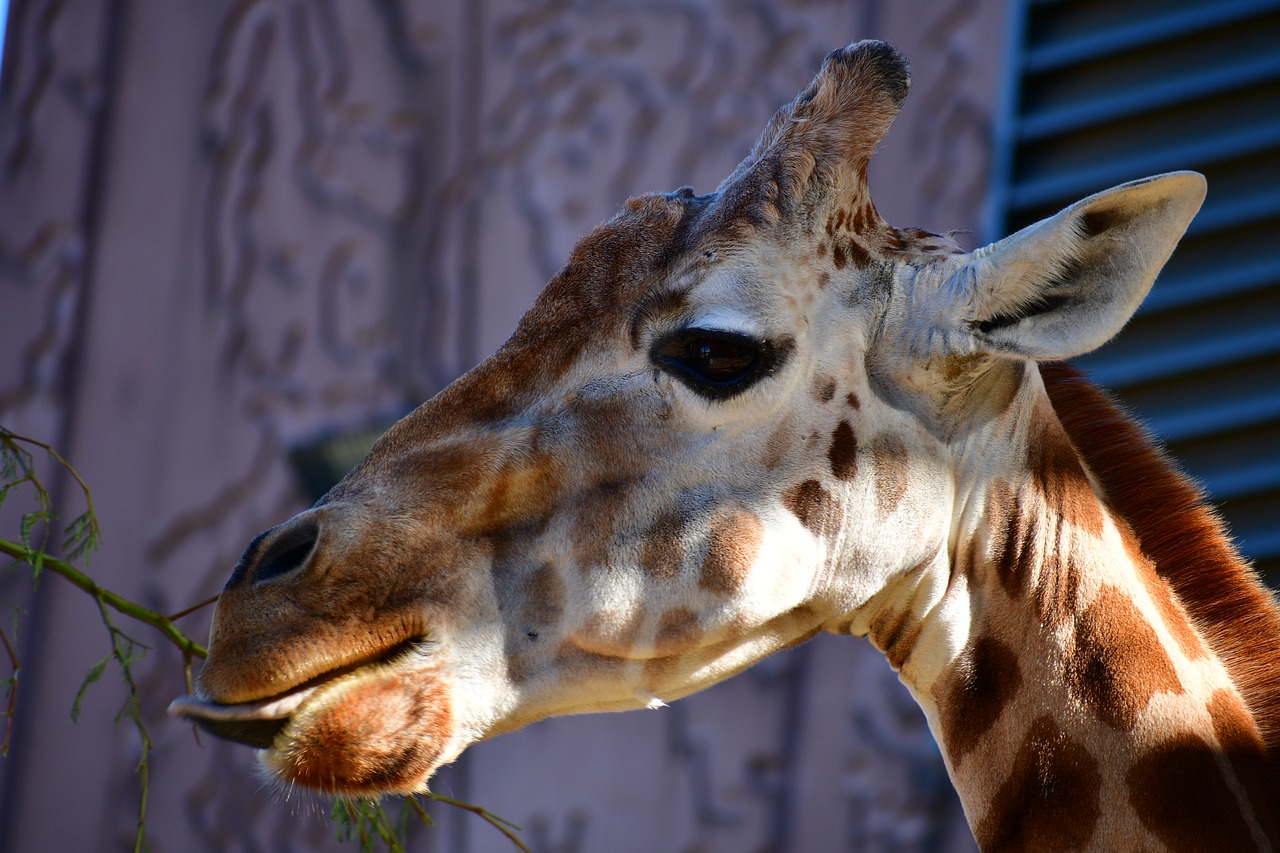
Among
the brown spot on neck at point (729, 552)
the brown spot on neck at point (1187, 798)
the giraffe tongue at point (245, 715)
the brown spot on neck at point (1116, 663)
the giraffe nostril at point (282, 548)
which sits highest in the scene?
the giraffe nostril at point (282, 548)

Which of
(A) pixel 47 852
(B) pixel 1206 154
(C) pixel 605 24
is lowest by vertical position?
(A) pixel 47 852

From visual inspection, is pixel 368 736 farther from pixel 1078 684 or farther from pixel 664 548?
pixel 1078 684

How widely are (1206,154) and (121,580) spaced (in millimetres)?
4015

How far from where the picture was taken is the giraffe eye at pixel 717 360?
6.23 ft

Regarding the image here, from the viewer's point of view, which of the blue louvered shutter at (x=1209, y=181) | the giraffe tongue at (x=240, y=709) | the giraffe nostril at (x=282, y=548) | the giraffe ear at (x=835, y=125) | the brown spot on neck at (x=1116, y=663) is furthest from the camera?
the blue louvered shutter at (x=1209, y=181)

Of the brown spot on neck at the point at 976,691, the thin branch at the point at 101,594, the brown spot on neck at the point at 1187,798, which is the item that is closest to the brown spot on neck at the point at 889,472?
the brown spot on neck at the point at 976,691

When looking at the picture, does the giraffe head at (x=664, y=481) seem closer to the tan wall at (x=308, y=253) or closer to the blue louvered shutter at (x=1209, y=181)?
the blue louvered shutter at (x=1209, y=181)

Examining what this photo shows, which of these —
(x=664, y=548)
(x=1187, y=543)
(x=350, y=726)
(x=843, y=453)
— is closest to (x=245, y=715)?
(x=350, y=726)

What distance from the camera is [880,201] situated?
404 centimetres

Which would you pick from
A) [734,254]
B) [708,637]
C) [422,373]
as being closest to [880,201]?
[422,373]

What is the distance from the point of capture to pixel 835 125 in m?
2.13

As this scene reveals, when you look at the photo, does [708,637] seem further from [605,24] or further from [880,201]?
[605,24]

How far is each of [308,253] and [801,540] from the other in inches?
129

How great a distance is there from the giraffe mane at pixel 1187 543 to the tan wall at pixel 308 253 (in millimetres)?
1917
